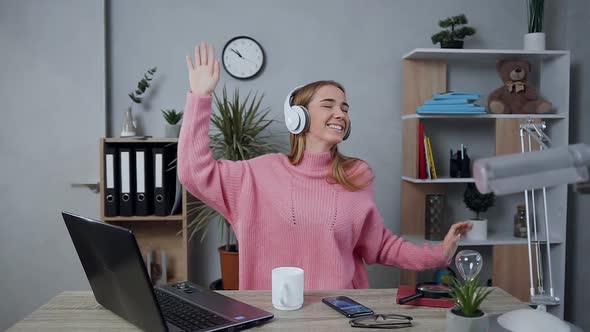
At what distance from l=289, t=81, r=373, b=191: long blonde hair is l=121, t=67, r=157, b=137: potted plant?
1.22 m

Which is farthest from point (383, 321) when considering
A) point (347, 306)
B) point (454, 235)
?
point (454, 235)

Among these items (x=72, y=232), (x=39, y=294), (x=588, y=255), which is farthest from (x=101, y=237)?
(x=588, y=255)

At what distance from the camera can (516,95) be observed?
3000 millimetres

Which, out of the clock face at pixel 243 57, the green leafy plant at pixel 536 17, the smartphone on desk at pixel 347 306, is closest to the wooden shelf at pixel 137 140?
the clock face at pixel 243 57

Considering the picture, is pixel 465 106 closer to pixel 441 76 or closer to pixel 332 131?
pixel 441 76

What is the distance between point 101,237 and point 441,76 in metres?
2.45

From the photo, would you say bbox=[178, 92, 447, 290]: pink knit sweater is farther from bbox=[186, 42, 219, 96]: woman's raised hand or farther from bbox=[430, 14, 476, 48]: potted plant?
bbox=[430, 14, 476, 48]: potted plant

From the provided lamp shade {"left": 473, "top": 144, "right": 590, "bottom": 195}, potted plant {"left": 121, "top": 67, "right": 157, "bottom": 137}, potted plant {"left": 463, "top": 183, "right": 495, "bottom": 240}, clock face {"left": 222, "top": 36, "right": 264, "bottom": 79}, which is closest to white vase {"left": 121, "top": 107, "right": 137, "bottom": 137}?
potted plant {"left": 121, "top": 67, "right": 157, "bottom": 137}

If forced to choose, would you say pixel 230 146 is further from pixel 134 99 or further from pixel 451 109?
pixel 451 109

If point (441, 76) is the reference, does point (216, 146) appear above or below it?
below

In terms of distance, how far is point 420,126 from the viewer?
9.62 feet

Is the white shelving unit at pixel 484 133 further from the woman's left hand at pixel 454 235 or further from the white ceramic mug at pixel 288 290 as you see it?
the white ceramic mug at pixel 288 290

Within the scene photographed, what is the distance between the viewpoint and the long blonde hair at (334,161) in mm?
1907

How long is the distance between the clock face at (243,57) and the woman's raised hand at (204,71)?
56.8 inches
